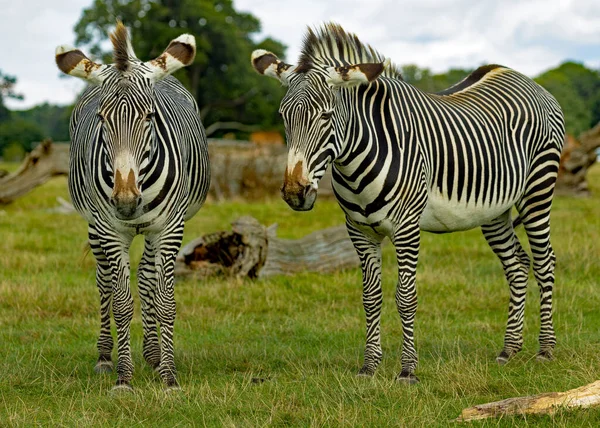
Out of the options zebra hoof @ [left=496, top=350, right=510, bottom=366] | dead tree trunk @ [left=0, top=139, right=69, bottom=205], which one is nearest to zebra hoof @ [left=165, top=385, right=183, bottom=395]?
zebra hoof @ [left=496, top=350, right=510, bottom=366]

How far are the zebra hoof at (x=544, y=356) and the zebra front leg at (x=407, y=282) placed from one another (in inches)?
54.5

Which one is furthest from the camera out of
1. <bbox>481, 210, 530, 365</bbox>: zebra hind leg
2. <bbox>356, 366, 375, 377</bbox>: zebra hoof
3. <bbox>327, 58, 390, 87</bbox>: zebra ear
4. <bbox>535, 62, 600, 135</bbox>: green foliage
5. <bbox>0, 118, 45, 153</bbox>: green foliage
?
<bbox>535, 62, 600, 135</bbox>: green foliage

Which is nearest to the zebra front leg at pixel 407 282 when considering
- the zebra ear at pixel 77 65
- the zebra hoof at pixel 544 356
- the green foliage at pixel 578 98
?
the zebra hoof at pixel 544 356

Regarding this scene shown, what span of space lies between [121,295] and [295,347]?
6.83 ft

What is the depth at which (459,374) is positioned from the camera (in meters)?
6.14

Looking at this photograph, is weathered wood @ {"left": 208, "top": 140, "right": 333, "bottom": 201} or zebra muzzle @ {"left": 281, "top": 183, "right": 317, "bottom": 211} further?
weathered wood @ {"left": 208, "top": 140, "right": 333, "bottom": 201}

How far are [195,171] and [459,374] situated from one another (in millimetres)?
2934

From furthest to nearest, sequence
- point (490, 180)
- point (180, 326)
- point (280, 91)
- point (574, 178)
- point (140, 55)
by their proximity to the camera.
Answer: point (280, 91) → point (140, 55) → point (574, 178) → point (180, 326) → point (490, 180)

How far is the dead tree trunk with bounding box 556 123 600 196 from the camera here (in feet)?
69.9

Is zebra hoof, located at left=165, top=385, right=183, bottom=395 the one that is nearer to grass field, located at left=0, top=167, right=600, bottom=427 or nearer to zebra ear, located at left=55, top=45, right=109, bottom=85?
grass field, located at left=0, top=167, right=600, bottom=427

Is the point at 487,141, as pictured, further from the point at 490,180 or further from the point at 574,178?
the point at 574,178

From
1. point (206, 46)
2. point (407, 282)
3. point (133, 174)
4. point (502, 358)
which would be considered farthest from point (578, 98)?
point (133, 174)

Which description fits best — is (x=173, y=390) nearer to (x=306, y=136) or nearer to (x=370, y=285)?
(x=370, y=285)

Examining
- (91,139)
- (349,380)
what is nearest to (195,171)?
(91,139)
